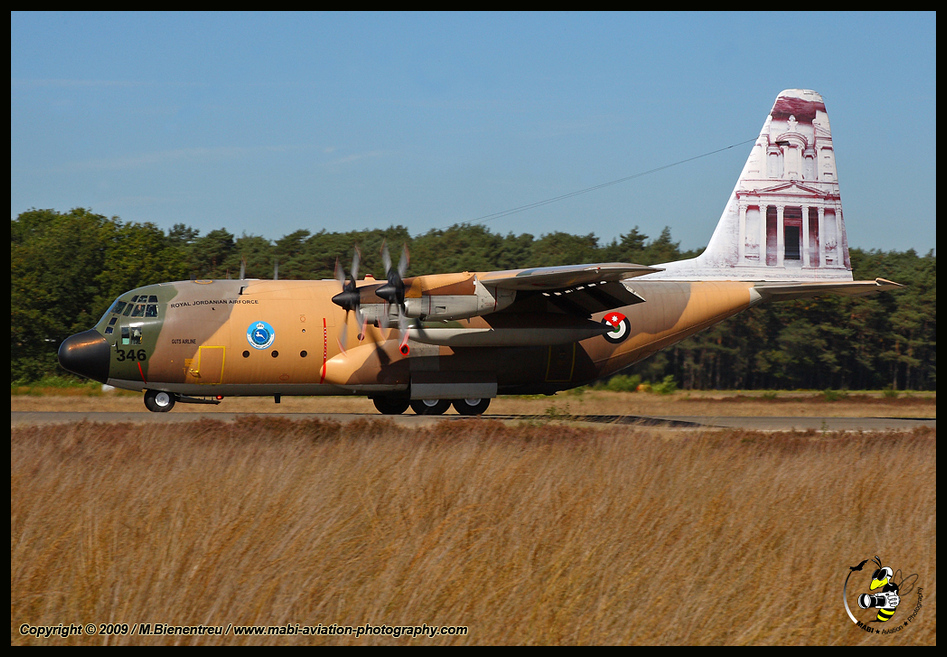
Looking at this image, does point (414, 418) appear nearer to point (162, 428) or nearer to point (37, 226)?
point (162, 428)

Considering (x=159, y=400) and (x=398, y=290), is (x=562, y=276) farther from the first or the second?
(x=159, y=400)

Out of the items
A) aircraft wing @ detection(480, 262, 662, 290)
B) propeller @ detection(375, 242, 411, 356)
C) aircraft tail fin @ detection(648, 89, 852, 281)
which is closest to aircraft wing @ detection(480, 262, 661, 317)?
aircraft wing @ detection(480, 262, 662, 290)

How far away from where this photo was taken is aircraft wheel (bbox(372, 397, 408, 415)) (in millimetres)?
23344

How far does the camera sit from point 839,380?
59.8 metres

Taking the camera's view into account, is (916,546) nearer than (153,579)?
No

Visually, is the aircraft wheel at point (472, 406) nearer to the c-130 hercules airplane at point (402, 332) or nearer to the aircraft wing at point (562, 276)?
the c-130 hercules airplane at point (402, 332)

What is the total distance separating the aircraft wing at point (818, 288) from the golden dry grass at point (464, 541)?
983cm

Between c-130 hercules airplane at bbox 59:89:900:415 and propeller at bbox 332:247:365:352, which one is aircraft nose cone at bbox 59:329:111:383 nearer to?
c-130 hercules airplane at bbox 59:89:900:415

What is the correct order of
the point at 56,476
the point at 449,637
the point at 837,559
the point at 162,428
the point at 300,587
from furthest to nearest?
the point at 162,428, the point at 56,476, the point at 837,559, the point at 300,587, the point at 449,637

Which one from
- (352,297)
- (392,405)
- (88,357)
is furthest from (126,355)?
(392,405)

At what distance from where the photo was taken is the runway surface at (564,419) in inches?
765

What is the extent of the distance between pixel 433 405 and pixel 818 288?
1101 cm

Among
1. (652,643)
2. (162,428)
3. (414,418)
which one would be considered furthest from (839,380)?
(652,643)

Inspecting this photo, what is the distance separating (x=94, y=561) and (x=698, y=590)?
553cm
